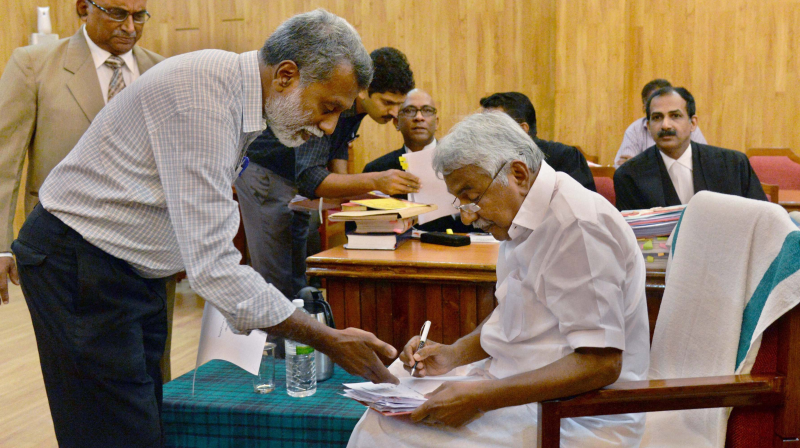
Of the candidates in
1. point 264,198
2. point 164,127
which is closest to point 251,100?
point 164,127

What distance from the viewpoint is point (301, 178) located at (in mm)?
2791

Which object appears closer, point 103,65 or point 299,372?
point 299,372

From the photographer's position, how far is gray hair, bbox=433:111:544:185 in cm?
142

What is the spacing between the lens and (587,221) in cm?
130

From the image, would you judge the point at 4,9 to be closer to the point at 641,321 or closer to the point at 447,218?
the point at 447,218

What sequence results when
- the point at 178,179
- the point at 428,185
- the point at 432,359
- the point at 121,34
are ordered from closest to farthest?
the point at 178,179, the point at 432,359, the point at 121,34, the point at 428,185

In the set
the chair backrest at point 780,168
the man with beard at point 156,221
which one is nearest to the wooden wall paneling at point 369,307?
the man with beard at point 156,221

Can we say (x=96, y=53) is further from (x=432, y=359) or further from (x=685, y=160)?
(x=685, y=160)

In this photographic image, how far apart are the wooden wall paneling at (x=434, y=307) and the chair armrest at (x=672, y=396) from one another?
1.13 meters

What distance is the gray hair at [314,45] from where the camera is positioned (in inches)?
51.8

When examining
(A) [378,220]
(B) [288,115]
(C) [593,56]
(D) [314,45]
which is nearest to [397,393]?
(B) [288,115]

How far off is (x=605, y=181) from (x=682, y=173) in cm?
95

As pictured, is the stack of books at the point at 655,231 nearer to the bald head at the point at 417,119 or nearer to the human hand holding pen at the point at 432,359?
the human hand holding pen at the point at 432,359

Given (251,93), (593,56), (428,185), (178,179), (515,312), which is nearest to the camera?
(178,179)
